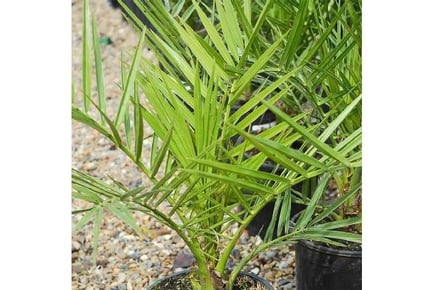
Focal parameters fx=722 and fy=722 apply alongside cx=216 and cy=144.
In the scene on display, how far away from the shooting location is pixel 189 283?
1.22 m

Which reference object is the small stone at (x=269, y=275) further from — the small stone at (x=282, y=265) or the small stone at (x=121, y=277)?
the small stone at (x=121, y=277)

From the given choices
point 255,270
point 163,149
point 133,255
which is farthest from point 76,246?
point 163,149

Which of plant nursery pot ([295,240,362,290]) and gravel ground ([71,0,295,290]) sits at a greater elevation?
gravel ground ([71,0,295,290])

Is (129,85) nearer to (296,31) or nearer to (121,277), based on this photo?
(296,31)

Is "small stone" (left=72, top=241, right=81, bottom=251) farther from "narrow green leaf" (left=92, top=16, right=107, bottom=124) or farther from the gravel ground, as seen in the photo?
"narrow green leaf" (left=92, top=16, right=107, bottom=124)

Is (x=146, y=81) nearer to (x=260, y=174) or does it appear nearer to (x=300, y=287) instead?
(x=260, y=174)

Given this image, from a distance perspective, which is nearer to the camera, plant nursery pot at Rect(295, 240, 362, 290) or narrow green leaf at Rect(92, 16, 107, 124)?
narrow green leaf at Rect(92, 16, 107, 124)

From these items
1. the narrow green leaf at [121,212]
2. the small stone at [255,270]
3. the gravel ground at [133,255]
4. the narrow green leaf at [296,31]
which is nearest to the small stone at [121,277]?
the gravel ground at [133,255]

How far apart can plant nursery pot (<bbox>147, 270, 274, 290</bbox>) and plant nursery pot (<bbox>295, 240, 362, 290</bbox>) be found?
193mm

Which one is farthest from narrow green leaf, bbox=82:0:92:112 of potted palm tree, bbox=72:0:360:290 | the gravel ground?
the gravel ground

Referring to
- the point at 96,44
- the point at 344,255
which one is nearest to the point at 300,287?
the point at 344,255

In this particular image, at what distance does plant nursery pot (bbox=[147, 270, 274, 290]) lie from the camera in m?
1.19
